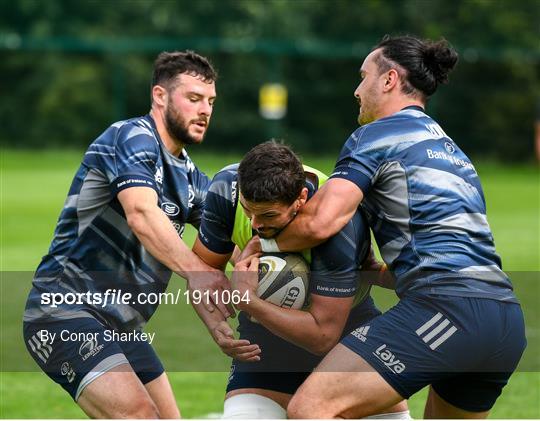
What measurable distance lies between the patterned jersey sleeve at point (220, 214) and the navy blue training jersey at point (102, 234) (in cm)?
47

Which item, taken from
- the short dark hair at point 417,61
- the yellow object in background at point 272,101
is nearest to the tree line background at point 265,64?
the yellow object in background at point 272,101

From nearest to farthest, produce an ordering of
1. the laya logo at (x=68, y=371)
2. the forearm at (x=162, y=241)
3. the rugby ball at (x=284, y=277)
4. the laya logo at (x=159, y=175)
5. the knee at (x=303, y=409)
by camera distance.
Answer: the knee at (x=303, y=409) → the rugby ball at (x=284, y=277) → the forearm at (x=162, y=241) → the laya logo at (x=68, y=371) → the laya logo at (x=159, y=175)

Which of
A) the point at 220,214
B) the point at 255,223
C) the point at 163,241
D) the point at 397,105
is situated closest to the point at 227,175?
the point at 220,214

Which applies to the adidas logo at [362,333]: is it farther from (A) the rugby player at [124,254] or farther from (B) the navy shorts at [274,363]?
(A) the rugby player at [124,254]

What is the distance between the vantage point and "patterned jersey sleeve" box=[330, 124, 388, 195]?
4.73m

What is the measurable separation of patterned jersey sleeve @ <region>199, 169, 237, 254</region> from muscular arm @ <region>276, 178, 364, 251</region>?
0.45 metres

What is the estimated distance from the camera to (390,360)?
458 centimetres

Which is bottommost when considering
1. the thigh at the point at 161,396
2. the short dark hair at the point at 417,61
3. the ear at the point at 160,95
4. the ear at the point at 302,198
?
the thigh at the point at 161,396

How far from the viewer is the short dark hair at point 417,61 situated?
5078 mm

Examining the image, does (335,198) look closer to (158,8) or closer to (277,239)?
(277,239)

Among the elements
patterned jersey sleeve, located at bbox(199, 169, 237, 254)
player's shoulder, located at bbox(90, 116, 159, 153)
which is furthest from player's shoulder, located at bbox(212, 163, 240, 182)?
player's shoulder, located at bbox(90, 116, 159, 153)

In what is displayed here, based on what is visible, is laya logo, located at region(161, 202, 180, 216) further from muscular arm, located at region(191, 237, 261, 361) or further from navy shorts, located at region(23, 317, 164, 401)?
navy shorts, located at region(23, 317, 164, 401)

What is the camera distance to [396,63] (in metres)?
5.09

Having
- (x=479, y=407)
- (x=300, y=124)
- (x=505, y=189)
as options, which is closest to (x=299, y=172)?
(x=479, y=407)
